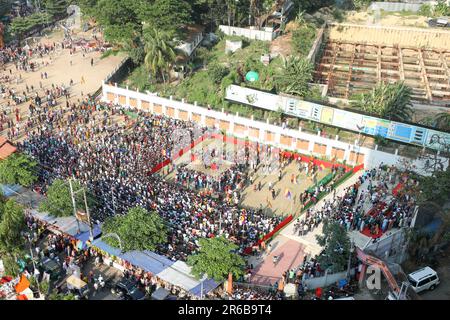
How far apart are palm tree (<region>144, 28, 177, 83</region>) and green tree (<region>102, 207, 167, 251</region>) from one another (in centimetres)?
2418

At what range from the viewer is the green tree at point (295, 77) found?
137 feet

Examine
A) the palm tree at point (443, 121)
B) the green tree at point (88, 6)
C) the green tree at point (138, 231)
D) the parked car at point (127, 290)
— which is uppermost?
the green tree at point (88, 6)

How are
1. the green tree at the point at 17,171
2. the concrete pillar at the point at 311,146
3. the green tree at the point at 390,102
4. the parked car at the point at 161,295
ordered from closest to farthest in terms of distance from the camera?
the parked car at the point at 161,295
the green tree at the point at 17,171
the green tree at the point at 390,102
the concrete pillar at the point at 311,146

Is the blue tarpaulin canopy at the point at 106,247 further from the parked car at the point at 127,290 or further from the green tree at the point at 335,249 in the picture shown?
the green tree at the point at 335,249

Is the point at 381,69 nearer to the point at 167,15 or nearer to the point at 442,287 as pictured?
the point at 167,15

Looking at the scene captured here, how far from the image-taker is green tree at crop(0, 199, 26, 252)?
24859 mm

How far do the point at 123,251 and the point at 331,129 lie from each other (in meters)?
22.0

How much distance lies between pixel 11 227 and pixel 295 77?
26.8m

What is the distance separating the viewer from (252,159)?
3834cm

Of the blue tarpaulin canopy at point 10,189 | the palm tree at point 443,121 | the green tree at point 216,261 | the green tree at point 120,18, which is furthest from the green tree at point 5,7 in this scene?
the palm tree at point 443,121

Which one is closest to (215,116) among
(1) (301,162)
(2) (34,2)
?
(1) (301,162)

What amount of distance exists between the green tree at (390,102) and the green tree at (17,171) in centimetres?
2685

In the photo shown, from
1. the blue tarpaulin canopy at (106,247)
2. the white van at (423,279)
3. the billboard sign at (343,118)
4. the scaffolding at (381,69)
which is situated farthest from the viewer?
the scaffolding at (381,69)

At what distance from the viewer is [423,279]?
78.5 feet
